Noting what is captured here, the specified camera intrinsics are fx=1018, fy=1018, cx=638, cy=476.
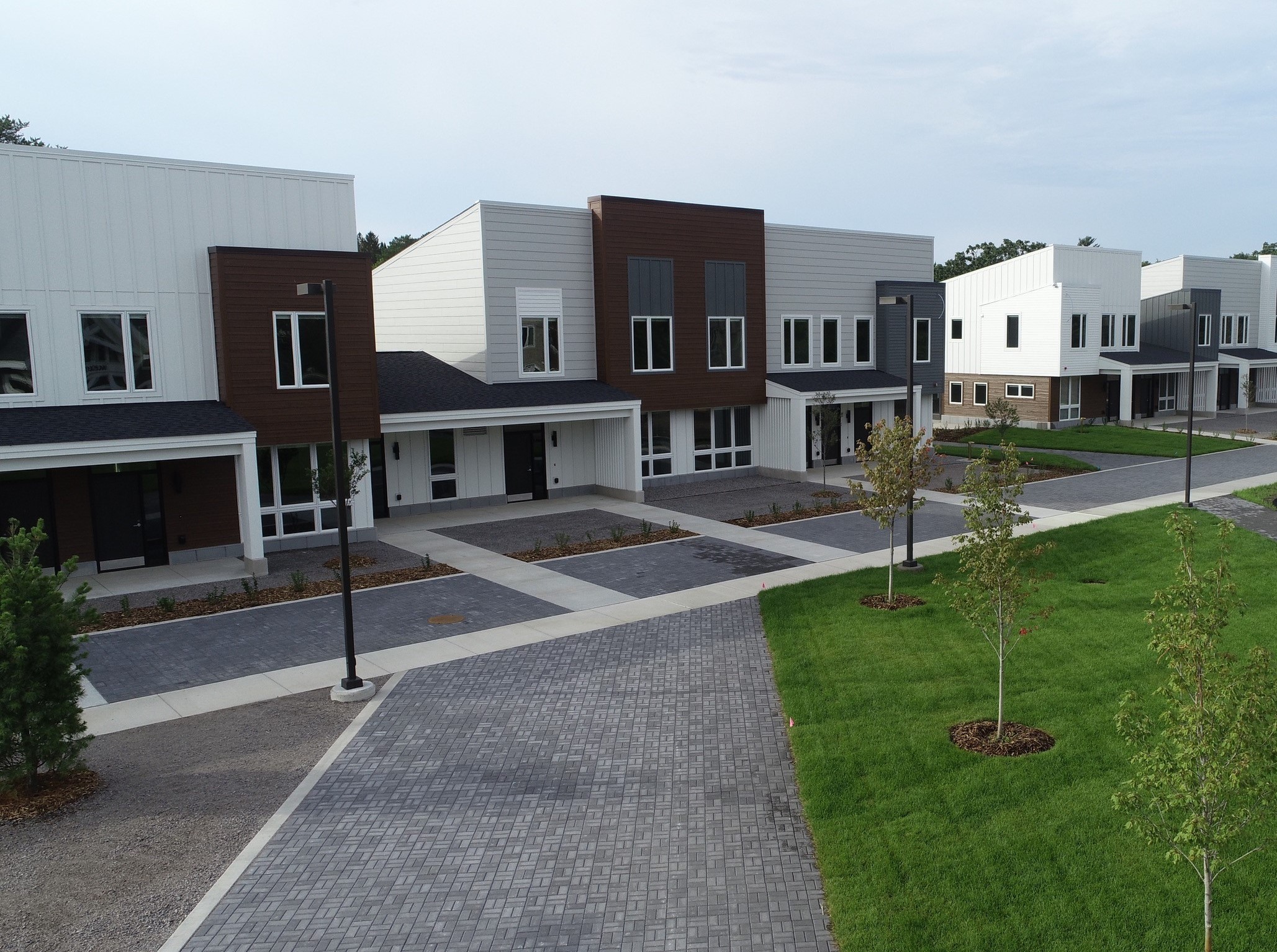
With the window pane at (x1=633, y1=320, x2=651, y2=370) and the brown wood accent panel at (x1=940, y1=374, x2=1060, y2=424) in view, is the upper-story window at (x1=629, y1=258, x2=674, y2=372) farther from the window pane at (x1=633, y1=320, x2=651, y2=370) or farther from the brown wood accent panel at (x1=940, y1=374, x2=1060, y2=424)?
the brown wood accent panel at (x1=940, y1=374, x2=1060, y2=424)

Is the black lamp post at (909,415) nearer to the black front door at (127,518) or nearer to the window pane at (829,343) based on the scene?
the window pane at (829,343)

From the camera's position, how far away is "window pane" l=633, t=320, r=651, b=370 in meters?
30.5

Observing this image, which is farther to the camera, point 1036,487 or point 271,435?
point 1036,487

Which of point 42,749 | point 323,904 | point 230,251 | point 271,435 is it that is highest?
point 230,251

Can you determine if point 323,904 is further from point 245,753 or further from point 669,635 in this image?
point 669,635

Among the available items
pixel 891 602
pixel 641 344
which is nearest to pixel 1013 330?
pixel 641 344

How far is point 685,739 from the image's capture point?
11703 mm

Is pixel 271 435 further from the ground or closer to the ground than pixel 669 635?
further from the ground

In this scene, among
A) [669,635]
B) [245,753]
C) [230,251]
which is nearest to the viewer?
[245,753]

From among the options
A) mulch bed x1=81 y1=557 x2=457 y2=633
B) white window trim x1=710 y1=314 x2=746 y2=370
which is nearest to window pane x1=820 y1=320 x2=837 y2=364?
white window trim x1=710 y1=314 x2=746 y2=370

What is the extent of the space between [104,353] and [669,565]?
1225 cm

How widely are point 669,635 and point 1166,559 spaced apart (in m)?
10.4

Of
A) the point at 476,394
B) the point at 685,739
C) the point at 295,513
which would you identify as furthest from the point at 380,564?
the point at 685,739

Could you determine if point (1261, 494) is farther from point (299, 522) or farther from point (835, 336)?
point (299, 522)
